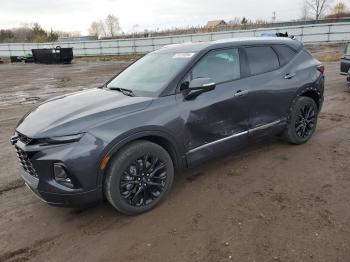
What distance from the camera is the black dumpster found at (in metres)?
29.7

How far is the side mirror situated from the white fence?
2103cm

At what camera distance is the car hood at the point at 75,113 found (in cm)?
319

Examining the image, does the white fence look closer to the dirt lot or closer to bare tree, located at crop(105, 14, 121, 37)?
the dirt lot

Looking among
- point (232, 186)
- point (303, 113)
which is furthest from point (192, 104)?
point (303, 113)

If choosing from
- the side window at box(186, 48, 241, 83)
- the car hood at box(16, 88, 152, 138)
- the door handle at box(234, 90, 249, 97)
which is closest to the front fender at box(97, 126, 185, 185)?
the car hood at box(16, 88, 152, 138)

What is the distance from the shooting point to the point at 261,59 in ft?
15.6

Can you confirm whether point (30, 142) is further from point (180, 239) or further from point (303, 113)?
point (303, 113)

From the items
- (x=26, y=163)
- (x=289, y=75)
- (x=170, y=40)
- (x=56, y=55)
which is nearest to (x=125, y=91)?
(x=26, y=163)

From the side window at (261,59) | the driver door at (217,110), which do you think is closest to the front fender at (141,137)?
the driver door at (217,110)

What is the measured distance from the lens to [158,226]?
3344 mm

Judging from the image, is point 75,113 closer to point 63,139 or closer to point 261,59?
point 63,139

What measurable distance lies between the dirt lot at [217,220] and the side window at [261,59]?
4.37ft

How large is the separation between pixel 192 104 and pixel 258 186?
1.33 m

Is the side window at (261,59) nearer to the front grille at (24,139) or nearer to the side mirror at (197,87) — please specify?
the side mirror at (197,87)
